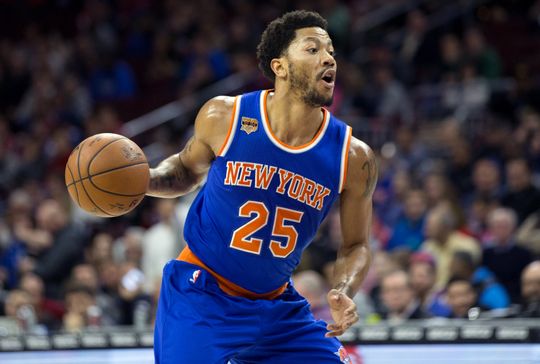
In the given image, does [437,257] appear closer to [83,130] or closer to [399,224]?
[399,224]

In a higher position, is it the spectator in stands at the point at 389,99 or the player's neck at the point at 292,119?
the spectator in stands at the point at 389,99

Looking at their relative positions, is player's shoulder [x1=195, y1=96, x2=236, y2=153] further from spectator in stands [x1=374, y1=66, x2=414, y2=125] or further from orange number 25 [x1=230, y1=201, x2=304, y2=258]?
spectator in stands [x1=374, y1=66, x2=414, y2=125]

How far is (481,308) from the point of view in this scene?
22.4 ft

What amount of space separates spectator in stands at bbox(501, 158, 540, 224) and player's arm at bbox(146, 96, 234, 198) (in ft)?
Answer: 14.8

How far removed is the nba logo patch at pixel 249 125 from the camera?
14.3 ft

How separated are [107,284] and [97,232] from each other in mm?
2081

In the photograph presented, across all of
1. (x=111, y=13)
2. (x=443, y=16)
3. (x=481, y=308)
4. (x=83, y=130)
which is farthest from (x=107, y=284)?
(x=111, y=13)

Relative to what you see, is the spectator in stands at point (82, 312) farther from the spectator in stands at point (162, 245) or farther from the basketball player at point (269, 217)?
the basketball player at point (269, 217)

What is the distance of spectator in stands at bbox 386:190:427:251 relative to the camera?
884 centimetres

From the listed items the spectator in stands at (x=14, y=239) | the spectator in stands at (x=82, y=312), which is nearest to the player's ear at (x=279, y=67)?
the spectator in stands at (x=82, y=312)

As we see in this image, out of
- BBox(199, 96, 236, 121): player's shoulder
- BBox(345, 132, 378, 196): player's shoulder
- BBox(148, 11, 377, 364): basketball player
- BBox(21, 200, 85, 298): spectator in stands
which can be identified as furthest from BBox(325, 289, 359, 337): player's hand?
BBox(21, 200, 85, 298): spectator in stands

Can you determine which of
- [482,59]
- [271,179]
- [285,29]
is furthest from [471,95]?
[271,179]

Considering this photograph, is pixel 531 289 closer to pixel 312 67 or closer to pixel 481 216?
pixel 481 216

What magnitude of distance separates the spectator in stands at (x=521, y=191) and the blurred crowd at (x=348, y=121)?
0.02 metres
